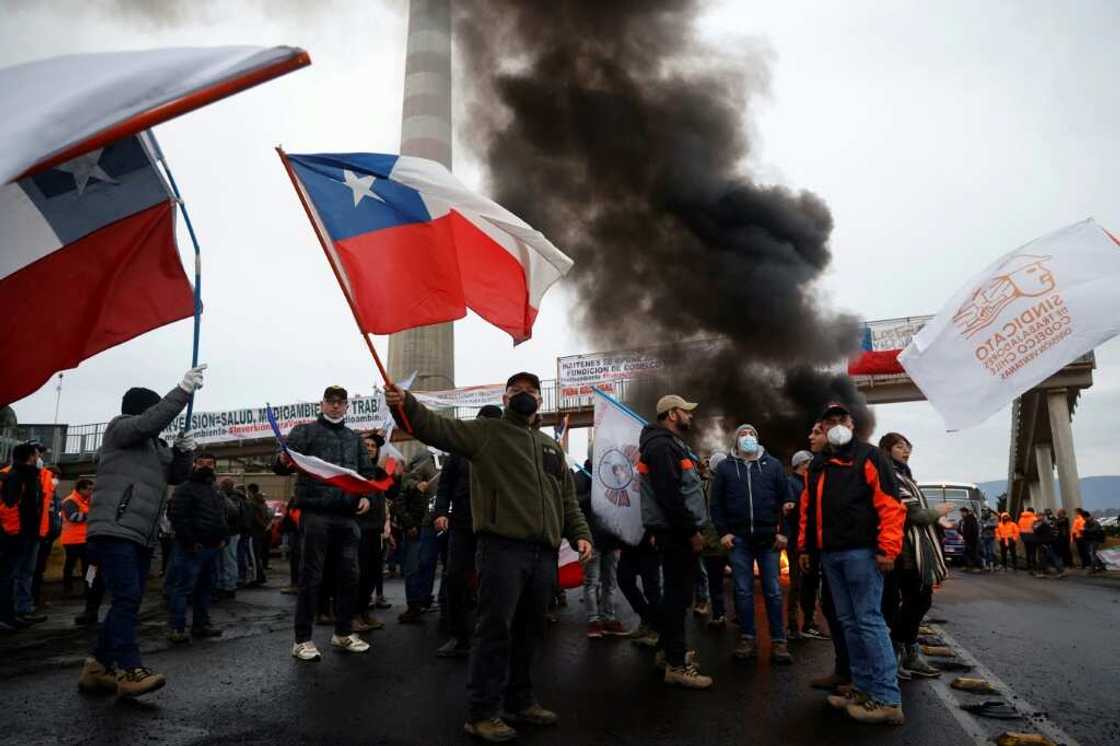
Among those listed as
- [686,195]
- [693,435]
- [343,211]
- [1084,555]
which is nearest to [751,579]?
[343,211]

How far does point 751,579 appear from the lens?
5.48 m

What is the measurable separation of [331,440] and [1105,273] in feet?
16.3

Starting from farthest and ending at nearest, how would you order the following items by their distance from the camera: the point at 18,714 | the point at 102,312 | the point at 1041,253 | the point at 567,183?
the point at 567,183 < the point at 1041,253 < the point at 102,312 < the point at 18,714

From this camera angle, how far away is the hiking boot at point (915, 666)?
4.89 m

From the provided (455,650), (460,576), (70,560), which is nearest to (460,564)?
(460,576)

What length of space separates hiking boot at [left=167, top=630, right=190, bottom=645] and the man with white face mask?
15.4ft

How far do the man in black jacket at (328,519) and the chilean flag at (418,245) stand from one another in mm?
1107

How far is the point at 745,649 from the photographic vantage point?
530 cm

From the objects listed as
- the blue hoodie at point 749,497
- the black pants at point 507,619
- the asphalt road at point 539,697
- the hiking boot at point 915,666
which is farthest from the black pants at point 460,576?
the hiking boot at point 915,666

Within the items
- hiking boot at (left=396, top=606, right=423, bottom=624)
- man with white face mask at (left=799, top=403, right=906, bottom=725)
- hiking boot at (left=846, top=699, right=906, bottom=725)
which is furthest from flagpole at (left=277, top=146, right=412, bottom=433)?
hiking boot at (left=396, top=606, right=423, bottom=624)

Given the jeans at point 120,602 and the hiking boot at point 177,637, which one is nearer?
the jeans at point 120,602

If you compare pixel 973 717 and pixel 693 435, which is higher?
pixel 693 435

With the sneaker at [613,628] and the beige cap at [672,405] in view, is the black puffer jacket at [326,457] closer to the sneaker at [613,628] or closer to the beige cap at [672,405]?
the beige cap at [672,405]

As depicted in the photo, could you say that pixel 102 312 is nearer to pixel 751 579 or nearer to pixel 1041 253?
pixel 751 579
